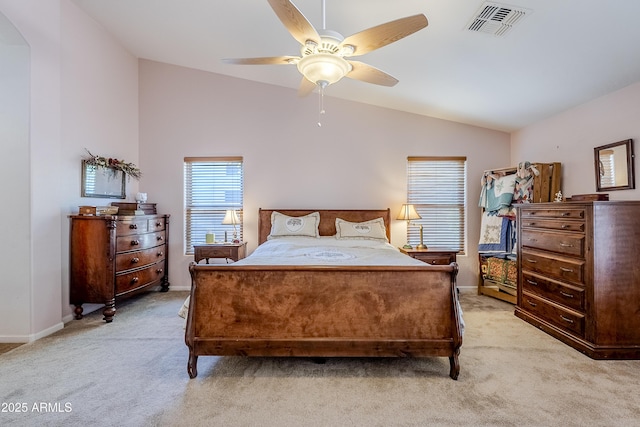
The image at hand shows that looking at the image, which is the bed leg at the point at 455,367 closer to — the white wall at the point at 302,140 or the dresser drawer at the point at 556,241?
the dresser drawer at the point at 556,241

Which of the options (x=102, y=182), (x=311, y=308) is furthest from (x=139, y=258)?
(x=311, y=308)

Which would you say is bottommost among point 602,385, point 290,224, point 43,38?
point 602,385

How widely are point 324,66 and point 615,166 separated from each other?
3.02m

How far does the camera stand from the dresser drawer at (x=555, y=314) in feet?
8.46

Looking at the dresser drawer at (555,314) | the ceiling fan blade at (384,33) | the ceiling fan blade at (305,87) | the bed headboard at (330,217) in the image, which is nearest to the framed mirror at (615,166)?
the dresser drawer at (555,314)

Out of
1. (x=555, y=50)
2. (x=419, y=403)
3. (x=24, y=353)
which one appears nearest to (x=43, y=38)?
(x=24, y=353)

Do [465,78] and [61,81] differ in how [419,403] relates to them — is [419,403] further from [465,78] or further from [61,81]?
[61,81]

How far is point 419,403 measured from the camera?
72.5 inches

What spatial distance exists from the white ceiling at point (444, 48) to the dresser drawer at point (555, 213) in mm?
1262

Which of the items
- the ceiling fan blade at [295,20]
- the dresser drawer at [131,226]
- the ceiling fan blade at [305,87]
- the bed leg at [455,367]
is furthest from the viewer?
the dresser drawer at [131,226]

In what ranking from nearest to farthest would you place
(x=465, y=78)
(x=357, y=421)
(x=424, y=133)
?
(x=357, y=421)
(x=465, y=78)
(x=424, y=133)

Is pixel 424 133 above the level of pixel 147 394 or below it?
above

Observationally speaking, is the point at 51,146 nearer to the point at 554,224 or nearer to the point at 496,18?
the point at 496,18

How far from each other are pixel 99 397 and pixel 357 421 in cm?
167
